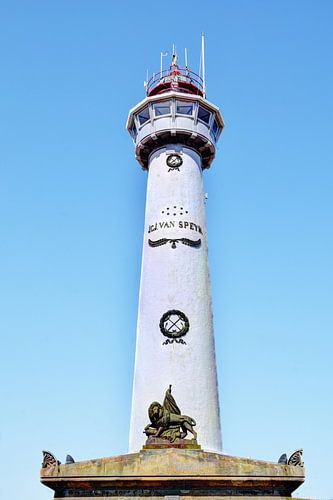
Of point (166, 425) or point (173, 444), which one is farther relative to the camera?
point (166, 425)

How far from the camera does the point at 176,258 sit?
26188mm

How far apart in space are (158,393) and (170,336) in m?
2.53

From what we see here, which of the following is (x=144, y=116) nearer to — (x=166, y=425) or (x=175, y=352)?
(x=175, y=352)

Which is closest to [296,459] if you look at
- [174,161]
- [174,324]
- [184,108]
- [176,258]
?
[174,324]

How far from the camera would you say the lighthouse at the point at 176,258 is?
2372 cm

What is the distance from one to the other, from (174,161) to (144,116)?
356cm

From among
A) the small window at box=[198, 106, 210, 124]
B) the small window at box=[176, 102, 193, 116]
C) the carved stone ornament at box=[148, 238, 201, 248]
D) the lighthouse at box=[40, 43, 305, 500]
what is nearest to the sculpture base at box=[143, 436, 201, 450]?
the lighthouse at box=[40, 43, 305, 500]

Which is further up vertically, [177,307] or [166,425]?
[177,307]

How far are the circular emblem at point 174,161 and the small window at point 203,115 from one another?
269 centimetres

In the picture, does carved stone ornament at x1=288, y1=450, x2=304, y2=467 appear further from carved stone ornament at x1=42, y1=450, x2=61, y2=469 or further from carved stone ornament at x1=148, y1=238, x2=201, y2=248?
carved stone ornament at x1=148, y1=238, x2=201, y2=248

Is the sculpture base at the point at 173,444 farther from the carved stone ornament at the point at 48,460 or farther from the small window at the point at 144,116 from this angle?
the small window at the point at 144,116

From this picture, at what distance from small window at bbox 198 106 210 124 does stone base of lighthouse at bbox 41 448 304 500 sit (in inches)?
718

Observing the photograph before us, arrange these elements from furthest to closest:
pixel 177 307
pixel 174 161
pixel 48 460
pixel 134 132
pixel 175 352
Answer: pixel 134 132, pixel 174 161, pixel 177 307, pixel 175 352, pixel 48 460

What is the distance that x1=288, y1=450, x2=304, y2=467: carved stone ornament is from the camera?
57.2ft
